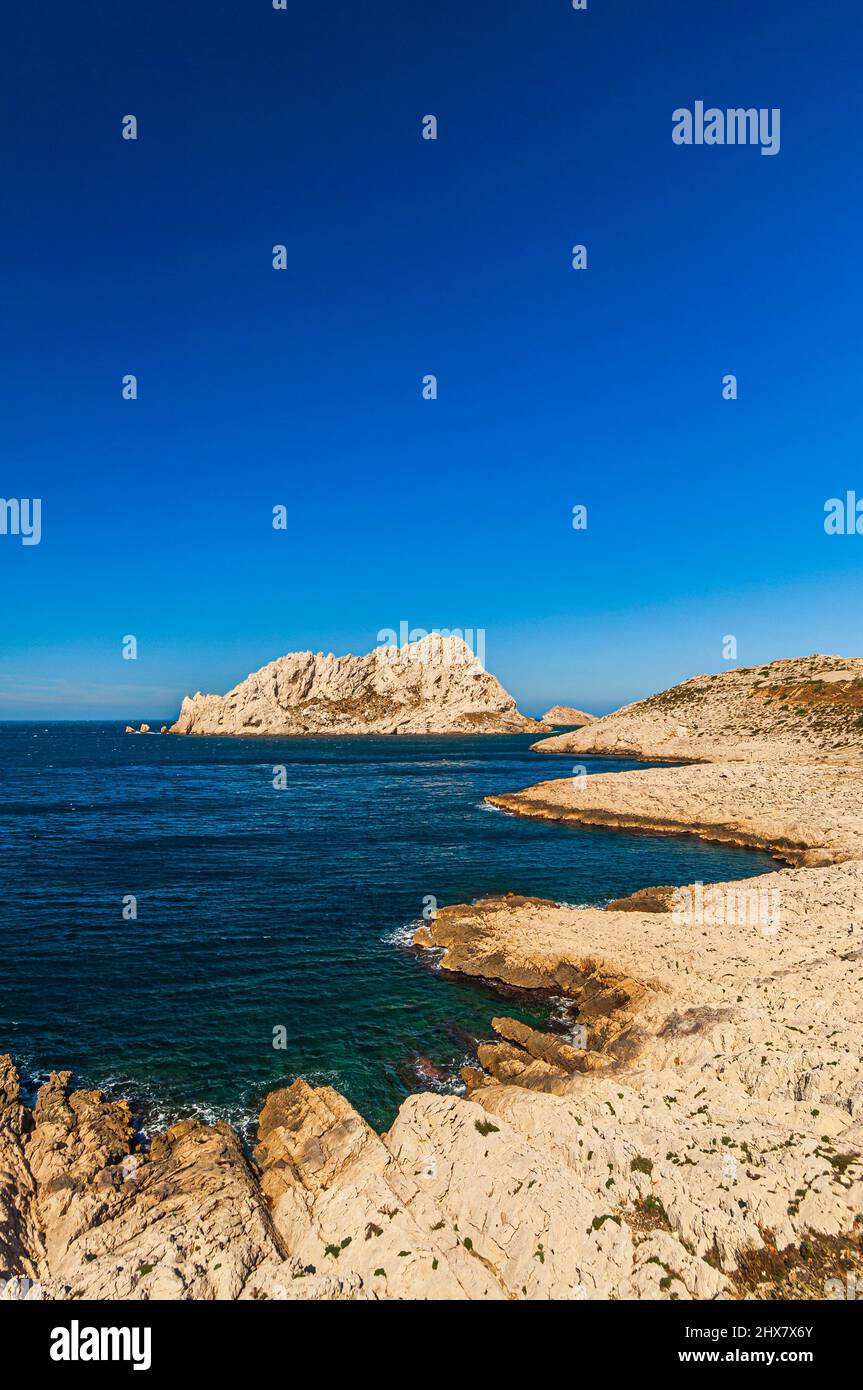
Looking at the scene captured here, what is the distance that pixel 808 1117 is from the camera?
1502cm

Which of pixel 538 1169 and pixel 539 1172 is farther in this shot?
pixel 538 1169

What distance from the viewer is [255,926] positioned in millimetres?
35156

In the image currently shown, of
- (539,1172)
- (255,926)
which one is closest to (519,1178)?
(539,1172)

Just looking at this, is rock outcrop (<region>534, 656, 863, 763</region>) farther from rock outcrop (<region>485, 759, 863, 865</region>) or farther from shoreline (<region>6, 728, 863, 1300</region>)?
shoreline (<region>6, 728, 863, 1300</region>)

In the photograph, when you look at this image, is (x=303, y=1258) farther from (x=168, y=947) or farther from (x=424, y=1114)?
(x=168, y=947)

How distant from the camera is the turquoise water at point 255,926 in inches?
864

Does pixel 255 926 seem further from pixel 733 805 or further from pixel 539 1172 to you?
pixel 733 805

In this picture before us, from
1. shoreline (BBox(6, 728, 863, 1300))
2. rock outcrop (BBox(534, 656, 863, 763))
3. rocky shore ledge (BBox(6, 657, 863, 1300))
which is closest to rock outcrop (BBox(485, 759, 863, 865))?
rock outcrop (BBox(534, 656, 863, 763))

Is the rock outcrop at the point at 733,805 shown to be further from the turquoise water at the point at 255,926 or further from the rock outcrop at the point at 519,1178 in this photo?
the rock outcrop at the point at 519,1178

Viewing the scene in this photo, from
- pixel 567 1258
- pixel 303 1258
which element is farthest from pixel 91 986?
pixel 567 1258

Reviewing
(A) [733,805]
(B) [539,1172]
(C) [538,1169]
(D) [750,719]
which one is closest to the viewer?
(B) [539,1172]

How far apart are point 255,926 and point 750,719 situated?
4305 inches

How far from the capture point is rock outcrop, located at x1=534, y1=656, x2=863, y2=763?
92750 millimetres
